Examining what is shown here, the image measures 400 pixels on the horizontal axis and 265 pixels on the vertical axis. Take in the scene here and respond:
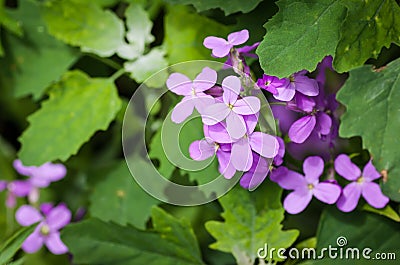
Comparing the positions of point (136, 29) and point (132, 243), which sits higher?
point (136, 29)

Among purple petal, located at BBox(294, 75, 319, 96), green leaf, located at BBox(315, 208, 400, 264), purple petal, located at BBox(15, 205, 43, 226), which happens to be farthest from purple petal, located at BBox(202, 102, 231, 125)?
purple petal, located at BBox(15, 205, 43, 226)

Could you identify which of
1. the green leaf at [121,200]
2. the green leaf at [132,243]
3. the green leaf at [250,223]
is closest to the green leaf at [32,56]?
the green leaf at [121,200]

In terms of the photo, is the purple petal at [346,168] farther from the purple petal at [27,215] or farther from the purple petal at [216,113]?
the purple petal at [27,215]

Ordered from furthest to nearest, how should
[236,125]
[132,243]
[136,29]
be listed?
1. [136,29]
2. [132,243]
3. [236,125]

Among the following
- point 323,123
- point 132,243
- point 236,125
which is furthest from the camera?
point 132,243

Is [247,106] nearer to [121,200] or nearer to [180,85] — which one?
[180,85]

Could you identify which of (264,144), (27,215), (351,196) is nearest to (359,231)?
(351,196)

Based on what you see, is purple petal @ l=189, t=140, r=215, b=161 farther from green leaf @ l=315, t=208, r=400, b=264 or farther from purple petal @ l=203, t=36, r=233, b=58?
green leaf @ l=315, t=208, r=400, b=264
